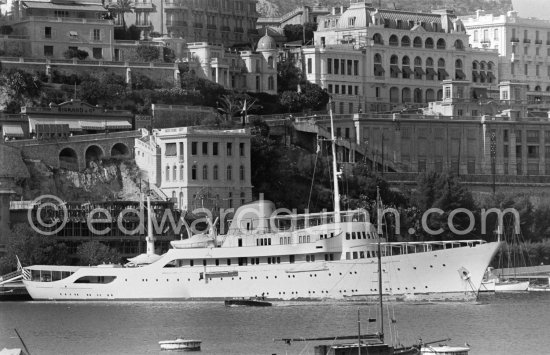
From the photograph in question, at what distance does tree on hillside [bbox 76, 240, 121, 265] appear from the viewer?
5571 inches

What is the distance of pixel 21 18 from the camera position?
6683 inches

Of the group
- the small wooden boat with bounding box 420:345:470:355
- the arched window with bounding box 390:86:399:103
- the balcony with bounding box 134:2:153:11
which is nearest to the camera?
the small wooden boat with bounding box 420:345:470:355

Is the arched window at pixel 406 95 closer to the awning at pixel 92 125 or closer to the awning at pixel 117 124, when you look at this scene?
the awning at pixel 117 124

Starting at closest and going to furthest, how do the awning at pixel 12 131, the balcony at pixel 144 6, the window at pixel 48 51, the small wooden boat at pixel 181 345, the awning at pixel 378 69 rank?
the small wooden boat at pixel 181 345 < the awning at pixel 12 131 < the window at pixel 48 51 < the balcony at pixel 144 6 < the awning at pixel 378 69

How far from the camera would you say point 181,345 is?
104250mm

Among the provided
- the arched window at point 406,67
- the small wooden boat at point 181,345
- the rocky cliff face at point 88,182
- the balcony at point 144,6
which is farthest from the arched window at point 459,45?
the small wooden boat at point 181,345

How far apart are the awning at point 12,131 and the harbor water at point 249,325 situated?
21798 mm

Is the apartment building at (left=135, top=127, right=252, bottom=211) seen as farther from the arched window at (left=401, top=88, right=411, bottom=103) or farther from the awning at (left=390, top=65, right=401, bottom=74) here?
the awning at (left=390, top=65, right=401, bottom=74)

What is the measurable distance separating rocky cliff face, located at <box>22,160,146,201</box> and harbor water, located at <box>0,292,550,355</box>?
16612 millimetres

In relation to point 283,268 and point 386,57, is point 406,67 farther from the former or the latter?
point 283,268

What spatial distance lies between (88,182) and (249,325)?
39.7 metres

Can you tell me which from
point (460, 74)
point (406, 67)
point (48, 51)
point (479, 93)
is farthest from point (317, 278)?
point (460, 74)

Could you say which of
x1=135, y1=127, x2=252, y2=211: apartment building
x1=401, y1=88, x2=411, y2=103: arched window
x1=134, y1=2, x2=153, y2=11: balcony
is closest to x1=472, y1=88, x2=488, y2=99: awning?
x1=401, y1=88, x2=411, y2=103: arched window

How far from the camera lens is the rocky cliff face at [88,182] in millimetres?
151375
